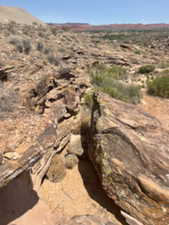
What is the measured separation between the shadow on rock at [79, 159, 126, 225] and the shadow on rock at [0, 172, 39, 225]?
3.64 feet

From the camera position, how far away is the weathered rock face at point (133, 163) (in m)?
3.14

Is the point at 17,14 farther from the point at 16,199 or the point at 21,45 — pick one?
the point at 16,199

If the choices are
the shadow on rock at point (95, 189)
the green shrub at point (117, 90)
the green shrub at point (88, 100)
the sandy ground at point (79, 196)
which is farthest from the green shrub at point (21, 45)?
the sandy ground at point (79, 196)

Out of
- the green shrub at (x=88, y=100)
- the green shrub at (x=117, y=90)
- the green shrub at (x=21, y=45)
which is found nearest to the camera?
the green shrub at (x=88, y=100)

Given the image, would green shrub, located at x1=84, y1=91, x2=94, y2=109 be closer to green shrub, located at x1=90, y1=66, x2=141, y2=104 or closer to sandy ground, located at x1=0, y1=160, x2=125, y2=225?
green shrub, located at x1=90, y1=66, x2=141, y2=104

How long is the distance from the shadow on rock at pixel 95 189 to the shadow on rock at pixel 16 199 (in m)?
1.11

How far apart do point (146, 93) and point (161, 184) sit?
779 centimetres

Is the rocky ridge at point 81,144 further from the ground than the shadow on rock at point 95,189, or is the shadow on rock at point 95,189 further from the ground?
the rocky ridge at point 81,144

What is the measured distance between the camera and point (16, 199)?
3.28 metres

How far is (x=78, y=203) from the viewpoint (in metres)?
3.64

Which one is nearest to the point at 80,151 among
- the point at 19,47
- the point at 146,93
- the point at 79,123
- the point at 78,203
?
the point at 79,123

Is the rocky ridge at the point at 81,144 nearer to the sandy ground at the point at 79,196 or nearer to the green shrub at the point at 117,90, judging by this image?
the sandy ground at the point at 79,196

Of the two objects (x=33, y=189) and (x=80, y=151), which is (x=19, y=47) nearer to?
(x=80, y=151)

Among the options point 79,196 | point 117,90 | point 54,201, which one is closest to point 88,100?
point 117,90
